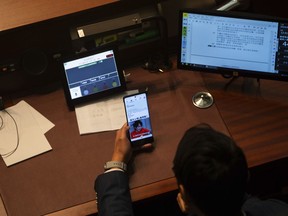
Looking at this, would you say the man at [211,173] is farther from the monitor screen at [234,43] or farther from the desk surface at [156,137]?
the monitor screen at [234,43]

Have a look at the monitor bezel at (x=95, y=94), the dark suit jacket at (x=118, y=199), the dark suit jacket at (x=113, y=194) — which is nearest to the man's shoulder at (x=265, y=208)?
the dark suit jacket at (x=118, y=199)

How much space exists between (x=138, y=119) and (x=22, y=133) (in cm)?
43

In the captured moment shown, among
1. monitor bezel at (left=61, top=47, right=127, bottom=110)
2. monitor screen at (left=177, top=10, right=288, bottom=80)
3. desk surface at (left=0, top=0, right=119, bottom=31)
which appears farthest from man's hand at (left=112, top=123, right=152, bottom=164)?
desk surface at (left=0, top=0, right=119, bottom=31)

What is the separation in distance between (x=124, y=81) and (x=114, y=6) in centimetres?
28

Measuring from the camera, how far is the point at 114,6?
62.8 inches

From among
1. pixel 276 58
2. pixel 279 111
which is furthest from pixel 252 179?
pixel 276 58

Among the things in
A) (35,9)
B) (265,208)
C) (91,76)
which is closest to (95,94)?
(91,76)

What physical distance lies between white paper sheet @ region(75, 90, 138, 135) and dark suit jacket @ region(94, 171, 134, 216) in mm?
239

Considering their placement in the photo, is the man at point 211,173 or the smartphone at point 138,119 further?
the smartphone at point 138,119

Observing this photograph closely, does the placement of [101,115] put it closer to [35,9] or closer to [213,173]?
[35,9]

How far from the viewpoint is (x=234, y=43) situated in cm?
155

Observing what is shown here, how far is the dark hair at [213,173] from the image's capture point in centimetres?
99

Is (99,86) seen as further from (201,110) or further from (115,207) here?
(115,207)

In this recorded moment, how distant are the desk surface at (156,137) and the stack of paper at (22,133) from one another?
0.02m
